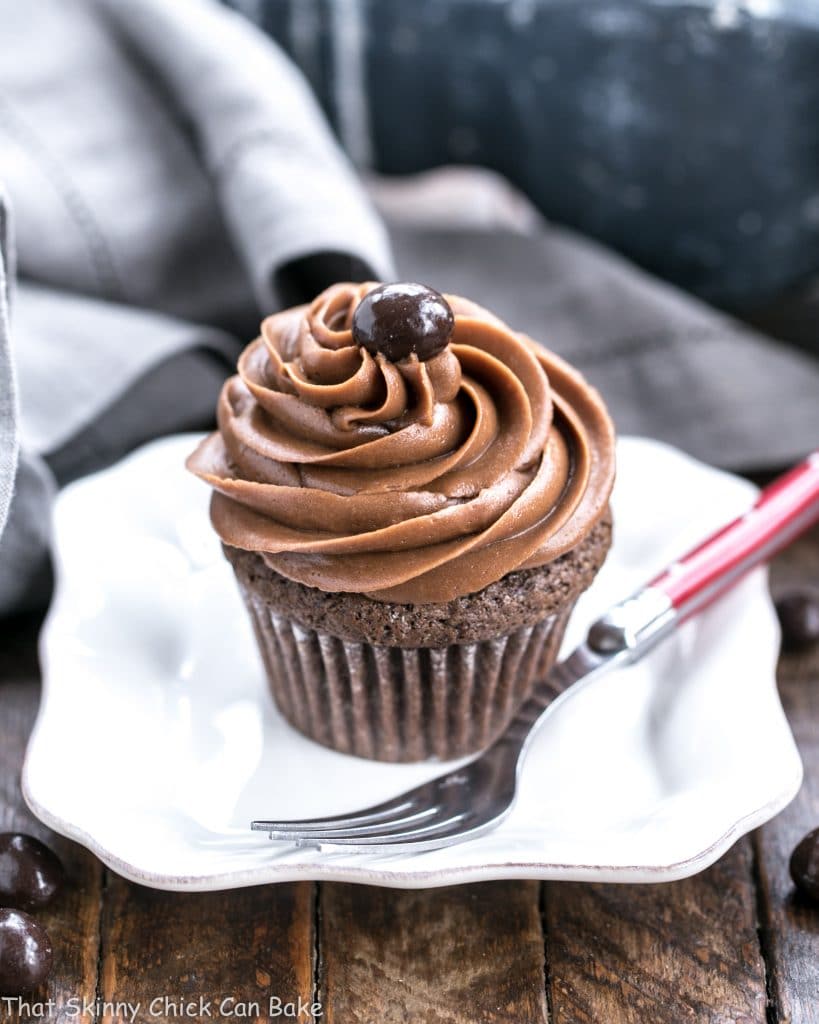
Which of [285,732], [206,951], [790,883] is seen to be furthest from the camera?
[285,732]

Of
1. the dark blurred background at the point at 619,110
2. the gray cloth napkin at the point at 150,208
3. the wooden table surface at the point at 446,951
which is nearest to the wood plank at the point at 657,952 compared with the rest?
the wooden table surface at the point at 446,951

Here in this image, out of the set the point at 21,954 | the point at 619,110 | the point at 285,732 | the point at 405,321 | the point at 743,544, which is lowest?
the point at 285,732

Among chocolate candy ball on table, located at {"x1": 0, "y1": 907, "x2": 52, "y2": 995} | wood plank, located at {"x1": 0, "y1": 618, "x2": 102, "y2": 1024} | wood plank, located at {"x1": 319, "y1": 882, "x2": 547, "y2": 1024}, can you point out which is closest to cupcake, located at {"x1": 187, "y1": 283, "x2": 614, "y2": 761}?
wood plank, located at {"x1": 319, "y1": 882, "x2": 547, "y2": 1024}

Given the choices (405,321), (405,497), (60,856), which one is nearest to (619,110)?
(405,321)

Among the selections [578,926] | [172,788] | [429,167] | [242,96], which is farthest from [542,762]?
[429,167]

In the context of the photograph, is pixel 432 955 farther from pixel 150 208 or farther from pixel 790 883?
pixel 150 208

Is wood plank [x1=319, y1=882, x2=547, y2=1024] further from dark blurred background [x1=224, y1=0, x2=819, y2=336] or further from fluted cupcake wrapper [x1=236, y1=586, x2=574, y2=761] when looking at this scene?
dark blurred background [x1=224, y1=0, x2=819, y2=336]

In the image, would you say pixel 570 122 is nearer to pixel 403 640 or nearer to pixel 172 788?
pixel 403 640

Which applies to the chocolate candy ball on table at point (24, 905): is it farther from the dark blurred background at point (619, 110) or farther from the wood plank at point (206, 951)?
the dark blurred background at point (619, 110)
